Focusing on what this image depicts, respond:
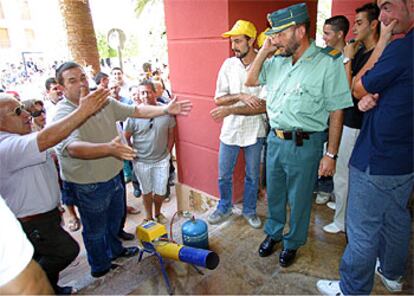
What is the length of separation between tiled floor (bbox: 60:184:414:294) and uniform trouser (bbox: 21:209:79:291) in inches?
14.0

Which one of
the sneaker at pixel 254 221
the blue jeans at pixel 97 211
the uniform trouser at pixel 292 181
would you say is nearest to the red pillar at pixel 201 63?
the sneaker at pixel 254 221

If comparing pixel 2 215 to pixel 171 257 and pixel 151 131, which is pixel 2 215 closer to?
pixel 171 257

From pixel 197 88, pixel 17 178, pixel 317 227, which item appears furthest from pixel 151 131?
pixel 317 227

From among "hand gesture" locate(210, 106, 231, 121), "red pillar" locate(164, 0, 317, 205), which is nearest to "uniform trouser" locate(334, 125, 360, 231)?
"hand gesture" locate(210, 106, 231, 121)

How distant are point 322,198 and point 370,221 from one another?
5.29 ft

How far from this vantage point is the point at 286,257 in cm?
224

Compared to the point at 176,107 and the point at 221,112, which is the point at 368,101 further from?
the point at 176,107

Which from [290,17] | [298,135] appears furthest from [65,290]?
[290,17]

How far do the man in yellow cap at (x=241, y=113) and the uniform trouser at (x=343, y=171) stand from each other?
693mm

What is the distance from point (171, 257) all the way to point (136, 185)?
245 centimetres

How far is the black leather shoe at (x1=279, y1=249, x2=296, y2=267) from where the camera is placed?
2232 mm

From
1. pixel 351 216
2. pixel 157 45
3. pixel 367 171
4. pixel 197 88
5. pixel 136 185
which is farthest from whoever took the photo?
pixel 157 45

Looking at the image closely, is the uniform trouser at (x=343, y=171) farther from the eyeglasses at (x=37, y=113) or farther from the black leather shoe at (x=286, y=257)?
the eyeglasses at (x=37, y=113)

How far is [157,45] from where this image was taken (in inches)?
461
